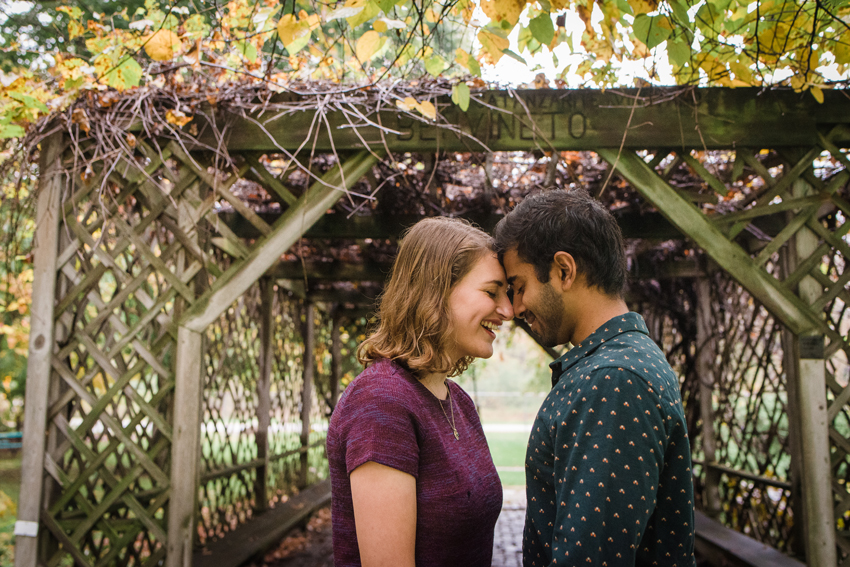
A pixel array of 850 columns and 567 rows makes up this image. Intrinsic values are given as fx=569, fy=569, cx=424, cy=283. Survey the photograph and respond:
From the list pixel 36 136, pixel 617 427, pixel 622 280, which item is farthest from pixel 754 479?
pixel 36 136

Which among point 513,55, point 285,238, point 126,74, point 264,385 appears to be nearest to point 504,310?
point 513,55

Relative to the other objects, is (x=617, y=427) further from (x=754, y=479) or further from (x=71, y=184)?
(x=754, y=479)

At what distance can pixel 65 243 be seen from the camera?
137 inches

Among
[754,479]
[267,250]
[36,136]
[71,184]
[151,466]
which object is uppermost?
[36,136]

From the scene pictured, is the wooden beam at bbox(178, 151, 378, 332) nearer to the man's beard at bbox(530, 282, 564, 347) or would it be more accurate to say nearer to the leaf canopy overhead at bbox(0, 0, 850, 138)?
the leaf canopy overhead at bbox(0, 0, 850, 138)

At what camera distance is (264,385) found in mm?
6641

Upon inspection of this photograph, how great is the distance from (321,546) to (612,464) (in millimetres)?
6399

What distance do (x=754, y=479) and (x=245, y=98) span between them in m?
5.54

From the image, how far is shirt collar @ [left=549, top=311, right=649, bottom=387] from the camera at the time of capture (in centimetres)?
146

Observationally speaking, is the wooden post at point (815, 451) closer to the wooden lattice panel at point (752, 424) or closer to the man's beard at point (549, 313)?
the wooden lattice panel at point (752, 424)

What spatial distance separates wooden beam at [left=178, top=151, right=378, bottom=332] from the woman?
5.51ft

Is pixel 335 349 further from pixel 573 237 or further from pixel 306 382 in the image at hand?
pixel 573 237

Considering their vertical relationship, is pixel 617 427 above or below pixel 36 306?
below

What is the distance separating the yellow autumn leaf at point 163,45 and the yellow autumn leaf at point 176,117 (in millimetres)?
291
